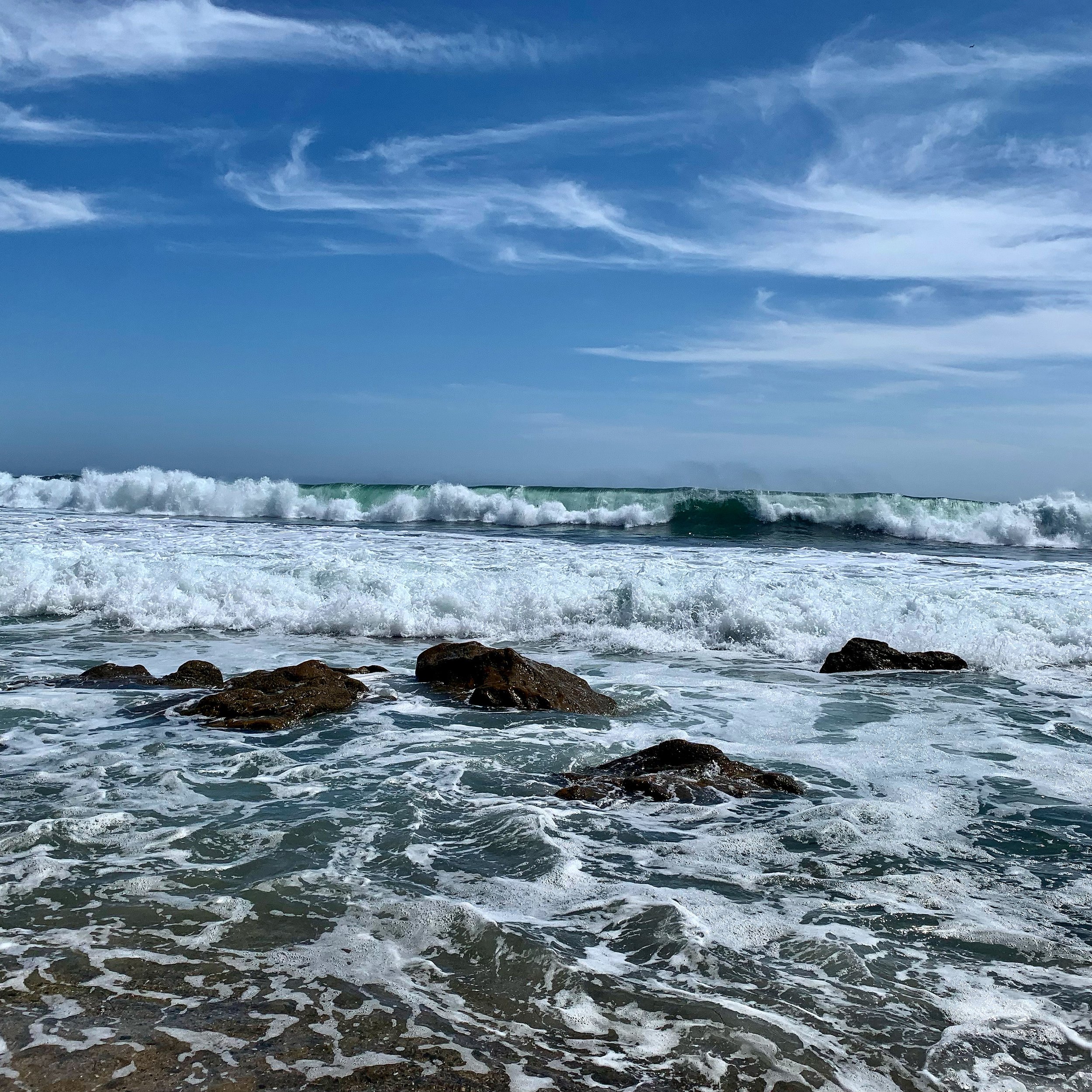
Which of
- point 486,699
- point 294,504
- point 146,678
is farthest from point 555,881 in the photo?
point 294,504

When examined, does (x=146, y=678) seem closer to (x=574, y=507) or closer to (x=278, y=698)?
(x=278, y=698)

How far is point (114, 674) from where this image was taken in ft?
24.7

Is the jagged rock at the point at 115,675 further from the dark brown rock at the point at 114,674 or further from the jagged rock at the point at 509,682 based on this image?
the jagged rock at the point at 509,682

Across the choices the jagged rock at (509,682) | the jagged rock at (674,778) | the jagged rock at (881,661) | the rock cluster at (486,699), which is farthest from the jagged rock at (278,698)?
the jagged rock at (881,661)

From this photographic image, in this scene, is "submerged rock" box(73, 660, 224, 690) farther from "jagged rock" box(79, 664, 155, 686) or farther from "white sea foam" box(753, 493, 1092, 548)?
"white sea foam" box(753, 493, 1092, 548)

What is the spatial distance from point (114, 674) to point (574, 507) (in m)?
24.6

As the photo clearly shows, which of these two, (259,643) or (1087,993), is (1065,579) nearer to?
(259,643)

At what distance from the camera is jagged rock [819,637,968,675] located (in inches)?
344

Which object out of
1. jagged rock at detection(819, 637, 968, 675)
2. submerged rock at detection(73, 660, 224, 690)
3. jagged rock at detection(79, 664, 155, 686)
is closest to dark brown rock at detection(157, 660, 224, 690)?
submerged rock at detection(73, 660, 224, 690)

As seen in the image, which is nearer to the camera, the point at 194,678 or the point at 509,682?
the point at 509,682

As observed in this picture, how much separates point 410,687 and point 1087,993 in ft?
17.8

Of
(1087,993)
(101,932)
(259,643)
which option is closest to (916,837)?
(1087,993)

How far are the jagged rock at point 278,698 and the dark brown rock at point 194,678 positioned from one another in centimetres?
24

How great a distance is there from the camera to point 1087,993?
2938mm
